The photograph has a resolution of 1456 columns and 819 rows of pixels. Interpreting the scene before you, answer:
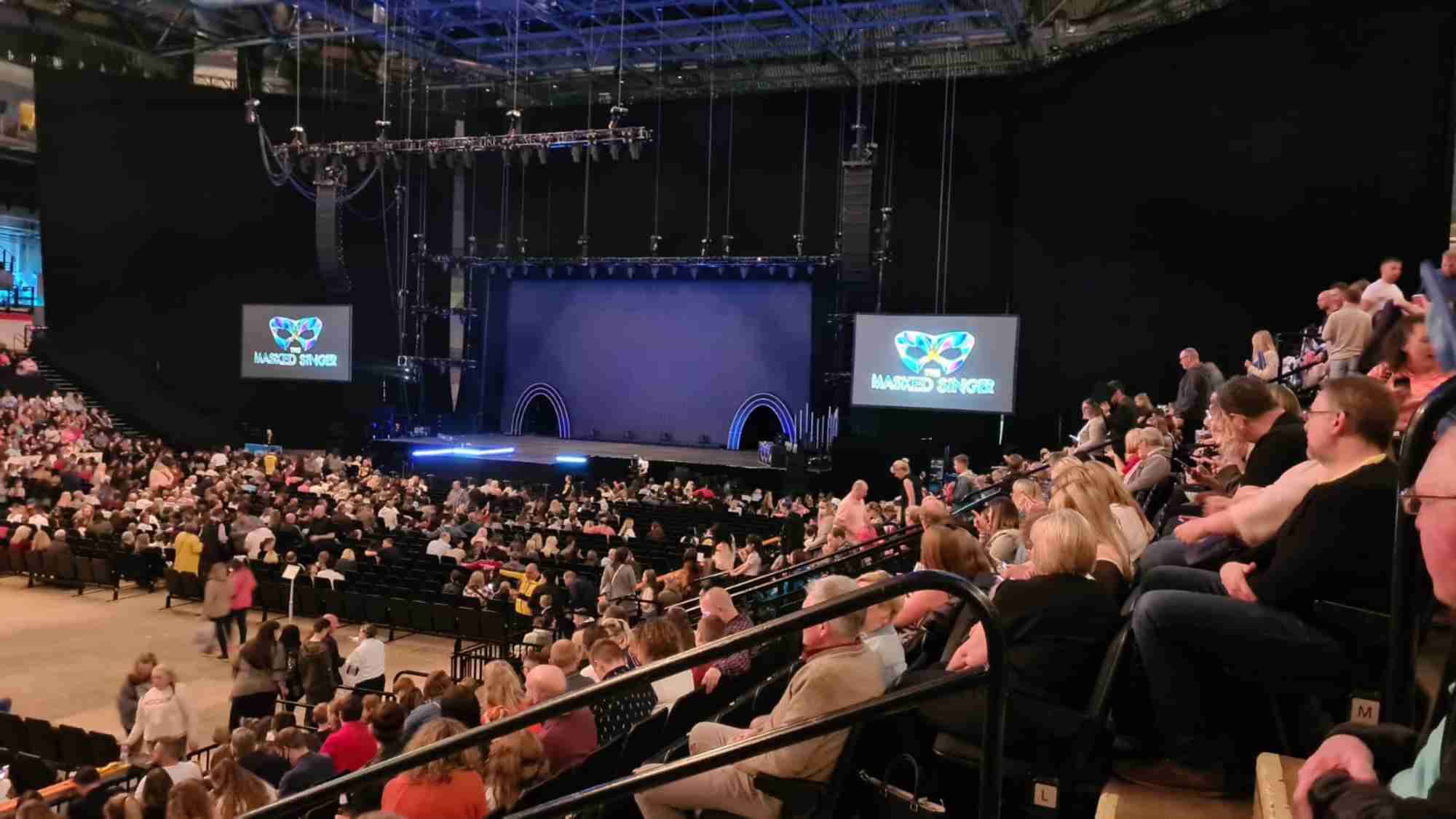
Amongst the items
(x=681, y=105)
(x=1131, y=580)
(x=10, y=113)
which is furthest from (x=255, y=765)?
(x=10, y=113)

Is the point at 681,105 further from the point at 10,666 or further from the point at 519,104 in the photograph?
the point at 10,666

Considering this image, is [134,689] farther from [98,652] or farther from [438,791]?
[438,791]

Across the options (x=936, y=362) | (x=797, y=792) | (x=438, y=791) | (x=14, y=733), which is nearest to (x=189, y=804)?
(x=438, y=791)

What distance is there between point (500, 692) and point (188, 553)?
346 inches

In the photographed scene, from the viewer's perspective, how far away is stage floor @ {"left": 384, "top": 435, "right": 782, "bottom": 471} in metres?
18.2

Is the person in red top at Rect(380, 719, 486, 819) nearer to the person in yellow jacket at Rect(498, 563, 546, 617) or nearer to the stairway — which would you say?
the person in yellow jacket at Rect(498, 563, 546, 617)

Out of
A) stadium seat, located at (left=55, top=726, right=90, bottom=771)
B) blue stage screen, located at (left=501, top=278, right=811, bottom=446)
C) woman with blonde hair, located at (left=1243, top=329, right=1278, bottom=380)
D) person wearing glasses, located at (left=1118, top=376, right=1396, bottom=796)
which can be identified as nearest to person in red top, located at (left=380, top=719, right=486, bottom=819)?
person wearing glasses, located at (left=1118, top=376, right=1396, bottom=796)

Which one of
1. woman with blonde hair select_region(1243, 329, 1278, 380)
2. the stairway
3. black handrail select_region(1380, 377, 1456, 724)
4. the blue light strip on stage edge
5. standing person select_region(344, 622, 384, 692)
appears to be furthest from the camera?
the stairway

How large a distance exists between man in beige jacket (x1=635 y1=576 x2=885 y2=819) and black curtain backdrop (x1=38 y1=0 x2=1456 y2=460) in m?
11.0

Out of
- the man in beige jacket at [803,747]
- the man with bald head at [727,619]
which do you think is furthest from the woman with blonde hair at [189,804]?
the man in beige jacket at [803,747]

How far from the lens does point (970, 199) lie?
1738cm

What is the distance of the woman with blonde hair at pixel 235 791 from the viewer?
4094 millimetres

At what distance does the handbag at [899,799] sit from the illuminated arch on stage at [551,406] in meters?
20.6

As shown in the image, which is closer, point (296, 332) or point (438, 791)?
point (438, 791)
